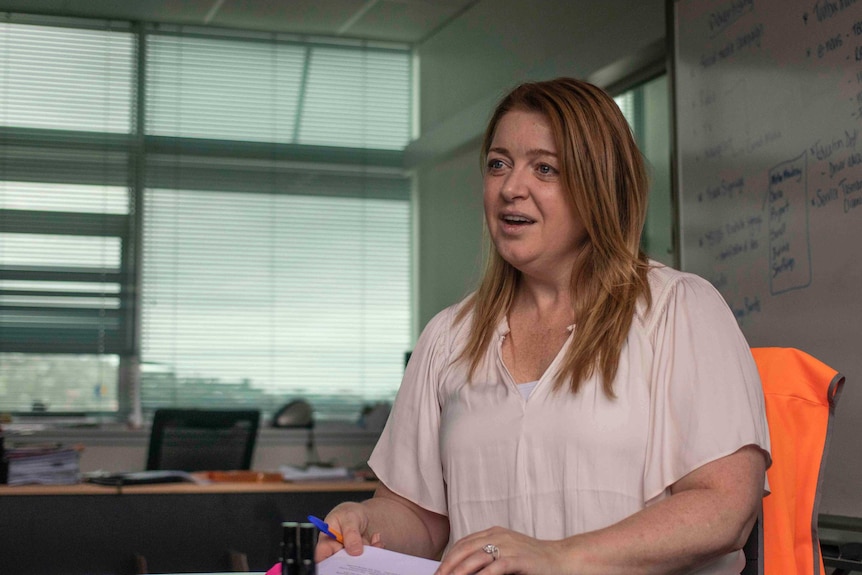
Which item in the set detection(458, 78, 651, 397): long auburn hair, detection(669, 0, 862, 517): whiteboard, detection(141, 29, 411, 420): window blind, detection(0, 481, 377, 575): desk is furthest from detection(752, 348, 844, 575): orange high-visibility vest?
detection(141, 29, 411, 420): window blind

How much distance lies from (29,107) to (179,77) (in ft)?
3.12

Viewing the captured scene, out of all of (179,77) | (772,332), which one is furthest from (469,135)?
(772,332)

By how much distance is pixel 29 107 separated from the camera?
619cm

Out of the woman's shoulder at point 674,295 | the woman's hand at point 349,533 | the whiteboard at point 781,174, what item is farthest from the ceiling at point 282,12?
the woman's hand at point 349,533

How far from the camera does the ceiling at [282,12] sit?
6.10 meters

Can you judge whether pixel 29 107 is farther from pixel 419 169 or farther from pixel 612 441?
pixel 612 441

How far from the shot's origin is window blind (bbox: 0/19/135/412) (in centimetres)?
602

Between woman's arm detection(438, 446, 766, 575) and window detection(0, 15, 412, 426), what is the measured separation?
5352 millimetres

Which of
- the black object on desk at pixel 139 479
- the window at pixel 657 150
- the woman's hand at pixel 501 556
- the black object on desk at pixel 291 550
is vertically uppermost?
the window at pixel 657 150

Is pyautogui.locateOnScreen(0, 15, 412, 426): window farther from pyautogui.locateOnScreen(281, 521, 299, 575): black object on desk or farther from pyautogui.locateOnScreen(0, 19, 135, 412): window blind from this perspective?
pyautogui.locateOnScreen(281, 521, 299, 575): black object on desk

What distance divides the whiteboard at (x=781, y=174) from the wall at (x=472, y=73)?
2.62 feet

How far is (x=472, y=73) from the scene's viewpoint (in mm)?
5949

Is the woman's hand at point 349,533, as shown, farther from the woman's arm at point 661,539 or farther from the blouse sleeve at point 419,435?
the woman's arm at point 661,539

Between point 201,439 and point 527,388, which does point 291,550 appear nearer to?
point 527,388
